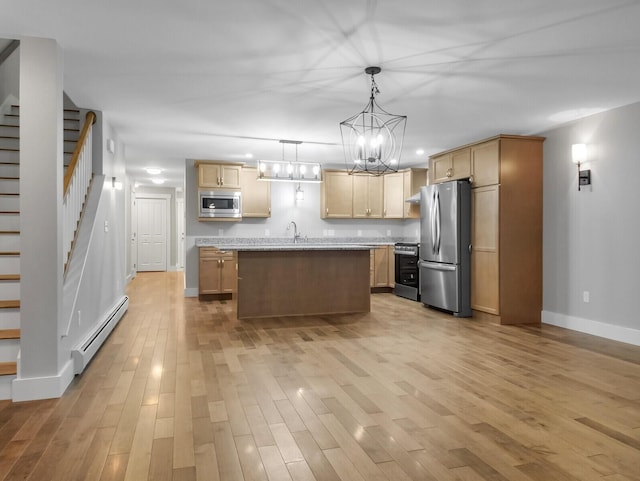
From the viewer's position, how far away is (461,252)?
19.8ft

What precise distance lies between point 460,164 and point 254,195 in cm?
357

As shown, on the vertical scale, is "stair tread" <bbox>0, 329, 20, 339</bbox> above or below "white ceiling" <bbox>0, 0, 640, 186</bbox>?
below

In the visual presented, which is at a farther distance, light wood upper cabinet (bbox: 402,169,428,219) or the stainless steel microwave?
light wood upper cabinet (bbox: 402,169,428,219)

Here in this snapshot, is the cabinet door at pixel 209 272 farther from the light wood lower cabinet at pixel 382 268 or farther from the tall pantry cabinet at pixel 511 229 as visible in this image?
the tall pantry cabinet at pixel 511 229

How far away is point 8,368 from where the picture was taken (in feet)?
10.1

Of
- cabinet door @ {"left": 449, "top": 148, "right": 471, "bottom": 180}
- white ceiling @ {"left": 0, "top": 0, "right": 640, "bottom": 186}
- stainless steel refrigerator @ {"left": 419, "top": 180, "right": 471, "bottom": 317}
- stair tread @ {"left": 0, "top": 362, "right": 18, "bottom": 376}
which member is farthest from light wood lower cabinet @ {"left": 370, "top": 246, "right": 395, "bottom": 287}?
stair tread @ {"left": 0, "top": 362, "right": 18, "bottom": 376}

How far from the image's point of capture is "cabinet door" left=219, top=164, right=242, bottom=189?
25.7ft

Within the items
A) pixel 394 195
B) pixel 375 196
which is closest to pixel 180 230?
pixel 375 196

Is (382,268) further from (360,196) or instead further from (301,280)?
(301,280)

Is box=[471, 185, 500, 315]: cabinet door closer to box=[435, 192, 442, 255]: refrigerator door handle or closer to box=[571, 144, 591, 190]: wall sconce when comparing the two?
box=[435, 192, 442, 255]: refrigerator door handle

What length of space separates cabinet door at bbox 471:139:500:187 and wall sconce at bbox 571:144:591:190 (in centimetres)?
82

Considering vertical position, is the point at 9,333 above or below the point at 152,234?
below

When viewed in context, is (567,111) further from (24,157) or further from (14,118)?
(14,118)

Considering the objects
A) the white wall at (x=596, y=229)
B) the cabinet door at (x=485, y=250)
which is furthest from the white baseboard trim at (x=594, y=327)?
the cabinet door at (x=485, y=250)
